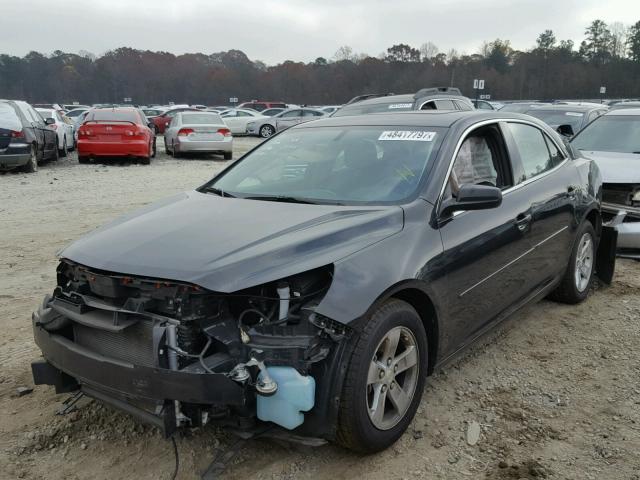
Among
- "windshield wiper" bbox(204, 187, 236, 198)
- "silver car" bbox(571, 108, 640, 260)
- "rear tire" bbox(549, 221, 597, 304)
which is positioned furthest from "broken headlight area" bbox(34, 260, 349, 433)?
"silver car" bbox(571, 108, 640, 260)

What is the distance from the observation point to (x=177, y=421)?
2.61 m

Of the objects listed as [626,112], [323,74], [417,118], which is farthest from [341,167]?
[323,74]

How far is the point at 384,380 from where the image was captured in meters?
2.96

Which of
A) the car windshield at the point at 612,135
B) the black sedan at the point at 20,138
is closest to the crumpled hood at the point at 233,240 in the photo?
the car windshield at the point at 612,135

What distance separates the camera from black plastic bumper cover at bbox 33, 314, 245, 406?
8.25 ft

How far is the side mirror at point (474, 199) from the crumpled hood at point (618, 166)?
350cm

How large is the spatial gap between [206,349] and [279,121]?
26.9 metres

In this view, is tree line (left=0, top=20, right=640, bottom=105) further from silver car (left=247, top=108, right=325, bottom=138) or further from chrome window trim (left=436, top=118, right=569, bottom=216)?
chrome window trim (left=436, top=118, right=569, bottom=216)

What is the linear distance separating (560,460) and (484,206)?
1.36 m

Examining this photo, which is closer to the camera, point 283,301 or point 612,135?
point 283,301

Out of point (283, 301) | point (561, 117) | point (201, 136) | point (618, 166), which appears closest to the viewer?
point (283, 301)

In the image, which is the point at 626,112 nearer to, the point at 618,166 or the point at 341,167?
the point at 618,166

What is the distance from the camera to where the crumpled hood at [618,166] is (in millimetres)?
6418

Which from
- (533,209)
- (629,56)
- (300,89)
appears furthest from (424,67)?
(533,209)
